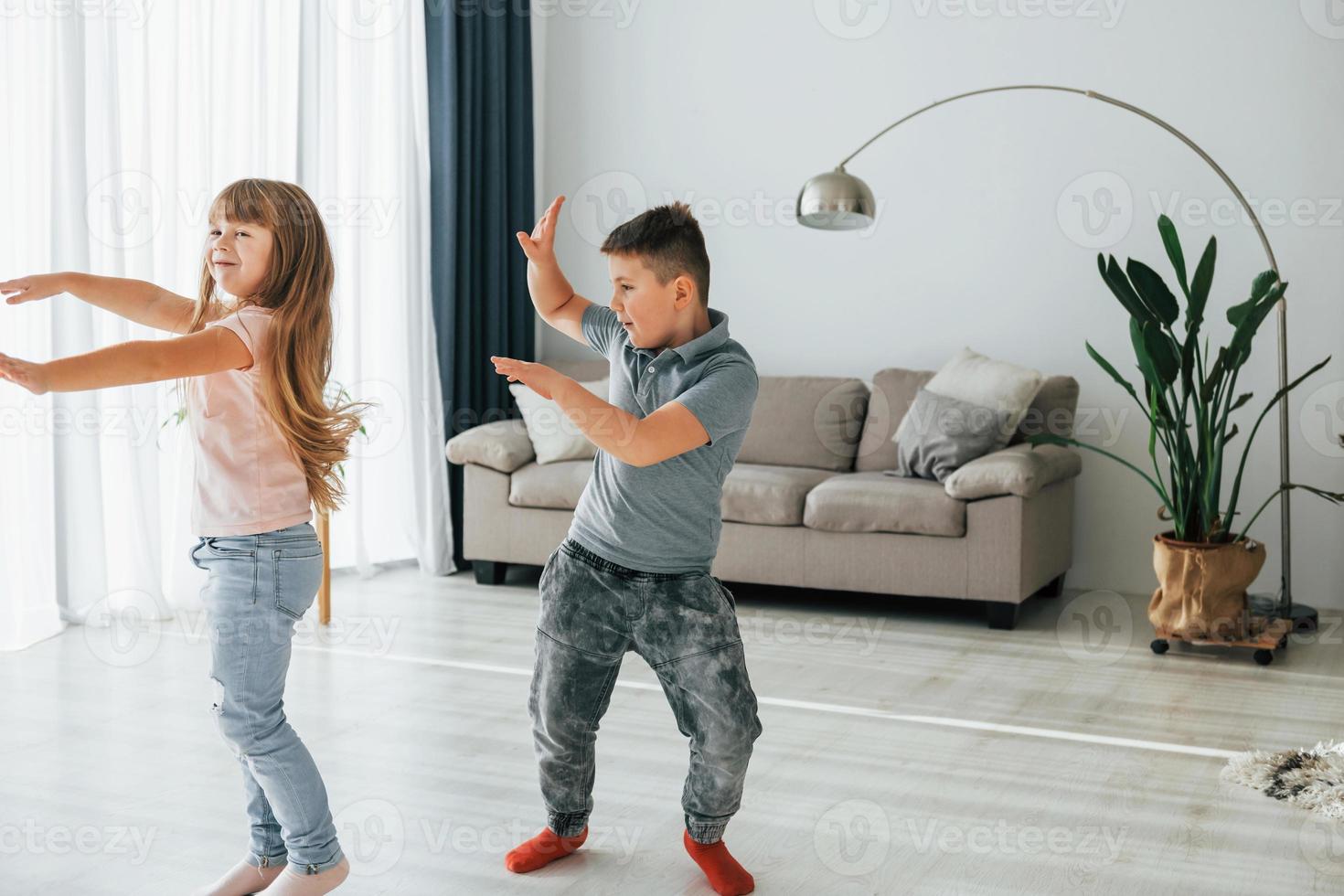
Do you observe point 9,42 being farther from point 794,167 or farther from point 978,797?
point 978,797

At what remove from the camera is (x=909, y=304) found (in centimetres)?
490

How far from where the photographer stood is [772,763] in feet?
8.75

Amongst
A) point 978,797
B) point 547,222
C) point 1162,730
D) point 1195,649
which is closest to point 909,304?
point 1195,649

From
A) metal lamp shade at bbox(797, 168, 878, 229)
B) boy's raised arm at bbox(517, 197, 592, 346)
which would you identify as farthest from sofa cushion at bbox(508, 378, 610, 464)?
boy's raised arm at bbox(517, 197, 592, 346)

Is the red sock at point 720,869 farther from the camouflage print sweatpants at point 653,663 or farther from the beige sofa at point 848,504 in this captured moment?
the beige sofa at point 848,504

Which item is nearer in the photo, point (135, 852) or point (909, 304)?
point (135, 852)

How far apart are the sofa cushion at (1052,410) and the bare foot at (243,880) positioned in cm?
312

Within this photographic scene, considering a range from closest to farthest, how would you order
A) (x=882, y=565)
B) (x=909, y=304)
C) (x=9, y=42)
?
(x=9, y=42) < (x=882, y=565) < (x=909, y=304)

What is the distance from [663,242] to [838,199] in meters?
2.11

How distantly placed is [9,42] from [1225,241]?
3.89m

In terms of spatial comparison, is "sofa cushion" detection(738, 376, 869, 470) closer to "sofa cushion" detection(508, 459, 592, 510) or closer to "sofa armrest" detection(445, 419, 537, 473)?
"sofa cushion" detection(508, 459, 592, 510)

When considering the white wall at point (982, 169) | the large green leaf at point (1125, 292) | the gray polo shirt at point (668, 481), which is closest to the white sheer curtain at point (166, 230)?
the white wall at point (982, 169)

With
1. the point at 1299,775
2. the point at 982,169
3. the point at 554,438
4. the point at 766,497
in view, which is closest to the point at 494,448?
the point at 554,438

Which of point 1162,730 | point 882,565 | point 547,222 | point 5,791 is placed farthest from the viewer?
point 882,565
